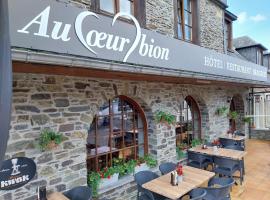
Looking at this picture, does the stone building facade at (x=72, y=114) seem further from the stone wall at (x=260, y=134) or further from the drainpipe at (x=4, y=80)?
the stone wall at (x=260, y=134)

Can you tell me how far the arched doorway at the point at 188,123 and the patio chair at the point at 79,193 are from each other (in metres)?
3.99

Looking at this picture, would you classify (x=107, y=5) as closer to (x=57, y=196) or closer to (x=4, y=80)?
(x=57, y=196)

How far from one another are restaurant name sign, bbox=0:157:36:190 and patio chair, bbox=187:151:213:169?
164 inches

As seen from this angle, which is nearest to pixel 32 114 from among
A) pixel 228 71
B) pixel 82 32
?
pixel 82 32

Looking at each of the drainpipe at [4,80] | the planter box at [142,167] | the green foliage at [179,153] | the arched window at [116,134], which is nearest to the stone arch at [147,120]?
the arched window at [116,134]

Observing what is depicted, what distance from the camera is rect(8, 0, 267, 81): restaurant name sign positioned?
254cm

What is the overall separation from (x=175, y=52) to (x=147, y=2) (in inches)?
77.4

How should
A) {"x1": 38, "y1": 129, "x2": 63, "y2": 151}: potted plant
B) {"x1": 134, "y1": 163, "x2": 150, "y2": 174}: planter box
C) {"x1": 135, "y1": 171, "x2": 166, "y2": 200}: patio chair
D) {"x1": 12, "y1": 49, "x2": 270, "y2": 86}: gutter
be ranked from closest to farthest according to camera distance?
{"x1": 12, "y1": 49, "x2": 270, "y2": 86}: gutter → {"x1": 38, "y1": 129, "x2": 63, "y2": 151}: potted plant → {"x1": 135, "y1": 171, "x2": 166, "y2": 200}: patio chair → {"x1": 134, "y1": 163, "x2": 150, "y2": 174}: planter box

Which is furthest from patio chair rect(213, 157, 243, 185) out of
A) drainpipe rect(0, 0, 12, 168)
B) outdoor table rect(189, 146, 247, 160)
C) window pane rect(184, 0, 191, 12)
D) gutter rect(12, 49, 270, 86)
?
drainpipe rect(0, 0, 12, 168)

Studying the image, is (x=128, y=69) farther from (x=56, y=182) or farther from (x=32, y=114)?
(x=56, y=182)

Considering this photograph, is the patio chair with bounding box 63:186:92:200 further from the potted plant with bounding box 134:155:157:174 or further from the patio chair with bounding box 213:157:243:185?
the patio chair with bounding box 213:157:243:185

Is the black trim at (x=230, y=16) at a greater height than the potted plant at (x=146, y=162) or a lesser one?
greater

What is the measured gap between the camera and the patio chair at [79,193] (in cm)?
373

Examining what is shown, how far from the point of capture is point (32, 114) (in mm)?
3697
